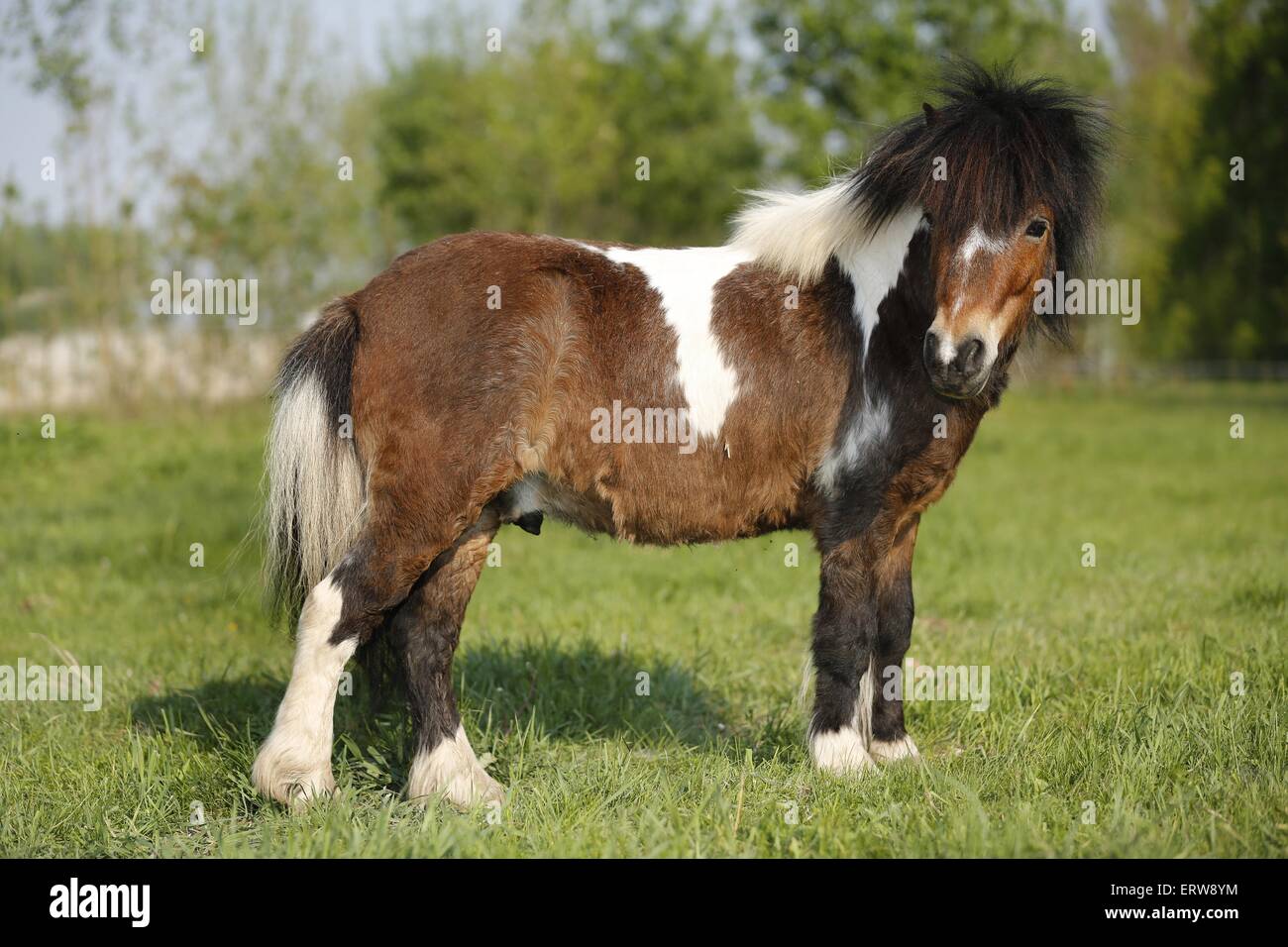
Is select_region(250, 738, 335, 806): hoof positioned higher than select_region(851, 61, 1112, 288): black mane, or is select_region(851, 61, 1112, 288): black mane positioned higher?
select_region(851, 61, 1112, 288): black mane

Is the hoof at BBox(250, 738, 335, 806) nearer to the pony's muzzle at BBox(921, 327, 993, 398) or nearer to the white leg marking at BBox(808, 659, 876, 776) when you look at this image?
the white leg marking at BBox(808, 659, 876, 776)

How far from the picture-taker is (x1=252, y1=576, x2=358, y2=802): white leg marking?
3848 mm

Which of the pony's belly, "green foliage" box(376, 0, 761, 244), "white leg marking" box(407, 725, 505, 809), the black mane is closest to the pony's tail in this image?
the pony's belly

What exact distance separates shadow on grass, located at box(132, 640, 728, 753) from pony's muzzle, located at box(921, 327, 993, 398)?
6.18 feet

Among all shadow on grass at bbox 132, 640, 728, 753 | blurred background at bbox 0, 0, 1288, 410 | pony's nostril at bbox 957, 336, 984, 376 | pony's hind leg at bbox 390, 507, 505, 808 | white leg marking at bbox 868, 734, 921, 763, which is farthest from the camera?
blurred background at bbox 0, 0, 1288, 410

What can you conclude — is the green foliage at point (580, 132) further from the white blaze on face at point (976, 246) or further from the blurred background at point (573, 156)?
the white blaze on face at point (976, 246)

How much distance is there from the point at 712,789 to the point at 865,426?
145 cm

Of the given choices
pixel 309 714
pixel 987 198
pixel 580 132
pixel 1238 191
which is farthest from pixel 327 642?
pixel 1238 191

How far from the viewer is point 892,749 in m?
4.42

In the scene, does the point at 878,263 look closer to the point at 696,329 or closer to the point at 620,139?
the point at 696,329

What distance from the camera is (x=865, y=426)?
410 cm

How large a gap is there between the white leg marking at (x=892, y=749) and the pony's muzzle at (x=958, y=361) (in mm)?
1544

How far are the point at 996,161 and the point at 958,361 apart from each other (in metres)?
0.75

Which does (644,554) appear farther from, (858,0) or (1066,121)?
(858,0)
